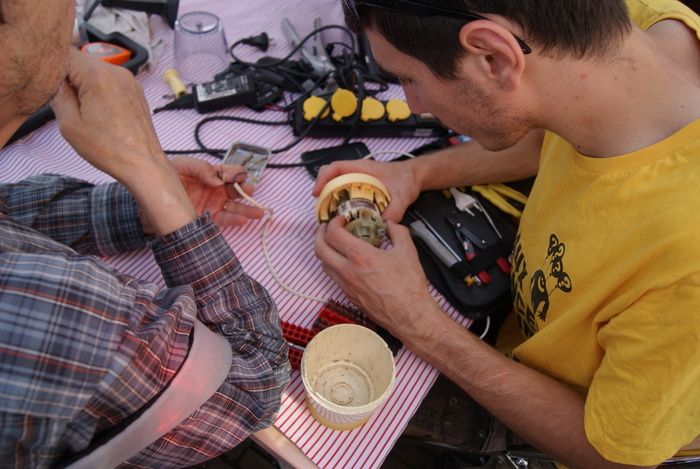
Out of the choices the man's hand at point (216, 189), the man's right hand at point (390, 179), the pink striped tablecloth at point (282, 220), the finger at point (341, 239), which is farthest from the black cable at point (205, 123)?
the finger at point (341, 239)

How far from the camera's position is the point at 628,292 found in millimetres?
713

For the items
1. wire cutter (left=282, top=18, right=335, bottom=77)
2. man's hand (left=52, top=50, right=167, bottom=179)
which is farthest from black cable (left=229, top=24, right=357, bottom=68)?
man's hand (left=52, top=50, right=167, bottom=179)

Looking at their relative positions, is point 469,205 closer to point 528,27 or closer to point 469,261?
point 469,261

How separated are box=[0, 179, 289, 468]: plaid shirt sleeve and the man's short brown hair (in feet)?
1.68

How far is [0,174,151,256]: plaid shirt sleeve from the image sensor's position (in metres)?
0.93

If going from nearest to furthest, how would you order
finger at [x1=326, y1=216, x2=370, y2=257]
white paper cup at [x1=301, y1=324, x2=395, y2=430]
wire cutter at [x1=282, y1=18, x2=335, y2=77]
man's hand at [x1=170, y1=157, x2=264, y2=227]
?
white paper cup at [x1=301, y1=324, x2=395, y2=430]
finger at [x1=326, y1=216, x2=370, y2=257]
man's hand at [x1=170, y1=157, x2=264, y2=227]
wire cutter at [x1=282, y1=18, x2=335, y2=77]

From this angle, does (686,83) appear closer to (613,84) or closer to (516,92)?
(613,84)

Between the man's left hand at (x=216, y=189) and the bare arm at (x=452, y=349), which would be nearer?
the bare arm at (x=452, y=349)

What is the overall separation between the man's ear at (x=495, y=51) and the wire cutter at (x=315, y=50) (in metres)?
0.69

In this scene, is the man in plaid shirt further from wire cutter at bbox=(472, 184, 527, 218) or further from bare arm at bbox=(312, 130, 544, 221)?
wire cutter at bbox=(472, 184, 527, 218)

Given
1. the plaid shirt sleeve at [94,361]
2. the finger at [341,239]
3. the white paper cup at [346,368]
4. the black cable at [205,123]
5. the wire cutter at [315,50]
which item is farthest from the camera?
the wire cutter at [315,50]

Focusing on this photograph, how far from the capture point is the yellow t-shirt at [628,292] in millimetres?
656

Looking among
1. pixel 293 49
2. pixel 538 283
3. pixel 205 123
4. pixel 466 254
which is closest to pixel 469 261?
pixel 466 254

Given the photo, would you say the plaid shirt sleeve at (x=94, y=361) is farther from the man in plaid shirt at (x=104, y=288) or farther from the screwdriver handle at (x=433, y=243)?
the screwdriver handle at (x=433, y=243)
